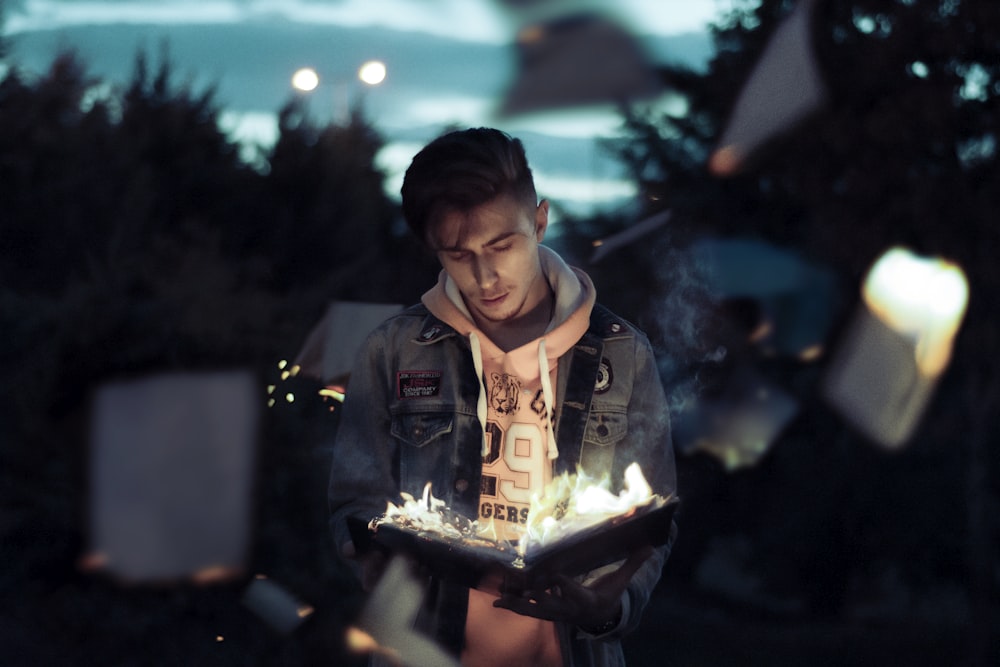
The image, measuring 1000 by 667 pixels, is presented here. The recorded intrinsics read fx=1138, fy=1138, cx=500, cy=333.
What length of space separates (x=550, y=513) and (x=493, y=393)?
19.5 inches

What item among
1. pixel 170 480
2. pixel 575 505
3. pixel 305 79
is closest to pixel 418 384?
pixel 575 505

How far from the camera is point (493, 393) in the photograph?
9.60 feet

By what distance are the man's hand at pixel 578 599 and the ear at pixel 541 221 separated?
90 centimetres

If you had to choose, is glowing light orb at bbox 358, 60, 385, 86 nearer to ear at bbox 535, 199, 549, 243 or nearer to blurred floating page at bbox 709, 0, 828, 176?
blurred floating page at bbox 709, 0, 828, 176

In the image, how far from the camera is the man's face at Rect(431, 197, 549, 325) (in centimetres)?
277

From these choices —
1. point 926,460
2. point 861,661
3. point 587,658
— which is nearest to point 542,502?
point 587,658

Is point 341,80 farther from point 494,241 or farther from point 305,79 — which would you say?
point 494,241

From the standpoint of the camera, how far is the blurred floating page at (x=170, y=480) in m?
6.94

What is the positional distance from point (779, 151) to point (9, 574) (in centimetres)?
778

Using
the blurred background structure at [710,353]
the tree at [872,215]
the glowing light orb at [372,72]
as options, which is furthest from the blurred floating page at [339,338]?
the tree at [872,215]

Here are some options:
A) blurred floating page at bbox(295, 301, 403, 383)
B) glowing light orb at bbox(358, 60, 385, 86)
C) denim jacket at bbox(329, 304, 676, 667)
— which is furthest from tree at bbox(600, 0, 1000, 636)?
denim jacket at bbox(329, 304, 676, 667)

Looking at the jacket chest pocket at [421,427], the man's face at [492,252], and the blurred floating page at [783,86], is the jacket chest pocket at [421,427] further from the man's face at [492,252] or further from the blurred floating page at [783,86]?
the blurred floating page at [783,86]

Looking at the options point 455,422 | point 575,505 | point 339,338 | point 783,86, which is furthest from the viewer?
point 783,86

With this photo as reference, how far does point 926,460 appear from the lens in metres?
13.3
